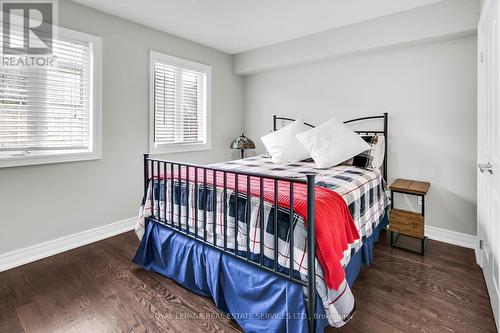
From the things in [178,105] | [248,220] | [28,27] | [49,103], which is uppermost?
[28,27]

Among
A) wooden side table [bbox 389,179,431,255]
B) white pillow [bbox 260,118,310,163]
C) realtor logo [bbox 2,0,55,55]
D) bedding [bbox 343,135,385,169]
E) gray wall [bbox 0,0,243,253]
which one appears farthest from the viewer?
white pillow [bbox 260,118,310,163]

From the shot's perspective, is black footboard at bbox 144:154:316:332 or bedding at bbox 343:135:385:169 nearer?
black footboard at bbox 144:154:316:332

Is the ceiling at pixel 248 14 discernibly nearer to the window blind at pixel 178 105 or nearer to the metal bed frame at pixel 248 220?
the window blind at pixel 178 105

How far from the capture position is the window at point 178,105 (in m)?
3.45

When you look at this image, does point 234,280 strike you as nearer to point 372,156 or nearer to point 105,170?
point 372,156

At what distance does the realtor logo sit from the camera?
2.32m

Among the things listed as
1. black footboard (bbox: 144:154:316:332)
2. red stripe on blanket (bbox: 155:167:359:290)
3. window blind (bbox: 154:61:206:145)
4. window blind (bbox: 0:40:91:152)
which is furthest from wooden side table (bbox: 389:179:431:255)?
window blind (bbox: 0:40:91:152)

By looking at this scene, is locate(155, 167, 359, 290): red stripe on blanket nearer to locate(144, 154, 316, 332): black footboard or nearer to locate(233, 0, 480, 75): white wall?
locate(144, 154, 316, 332): black footboard

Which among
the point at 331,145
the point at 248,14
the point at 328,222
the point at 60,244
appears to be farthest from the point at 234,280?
the point at 248,14

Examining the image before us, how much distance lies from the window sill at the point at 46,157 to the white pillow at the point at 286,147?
191 cm

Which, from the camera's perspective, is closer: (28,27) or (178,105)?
(28,27)

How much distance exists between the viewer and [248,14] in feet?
9.50

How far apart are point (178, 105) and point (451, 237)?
11.8 feet

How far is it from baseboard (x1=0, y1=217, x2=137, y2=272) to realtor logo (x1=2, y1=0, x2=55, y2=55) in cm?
176
